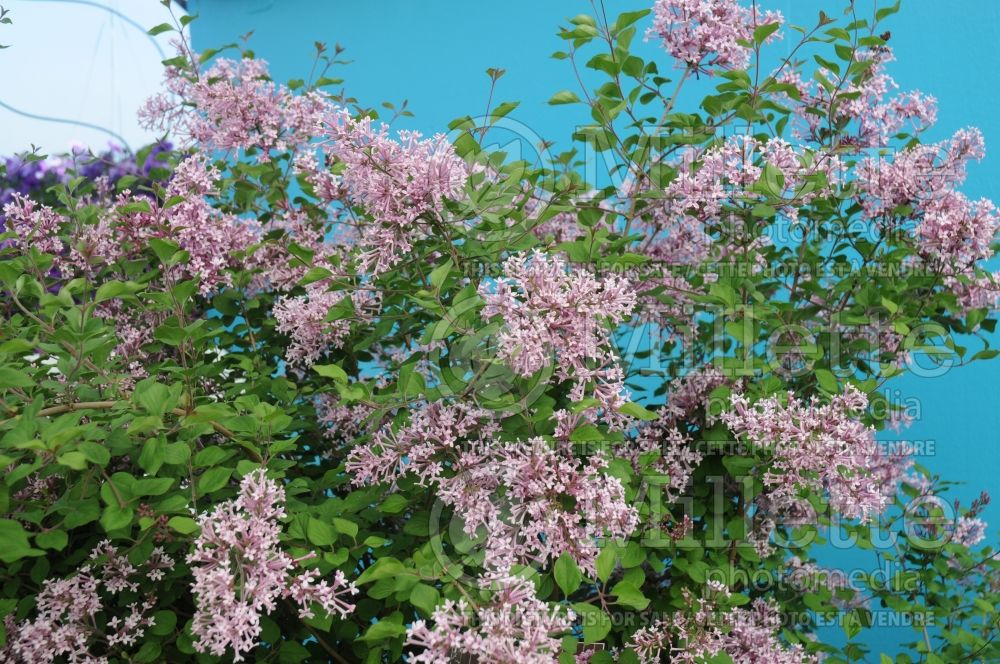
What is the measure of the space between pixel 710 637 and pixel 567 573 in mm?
349

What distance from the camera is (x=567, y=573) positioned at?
107 centimetres

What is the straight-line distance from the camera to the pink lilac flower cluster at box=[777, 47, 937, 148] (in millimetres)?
1653

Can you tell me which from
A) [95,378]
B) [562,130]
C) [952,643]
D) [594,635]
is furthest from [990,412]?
[95,378]

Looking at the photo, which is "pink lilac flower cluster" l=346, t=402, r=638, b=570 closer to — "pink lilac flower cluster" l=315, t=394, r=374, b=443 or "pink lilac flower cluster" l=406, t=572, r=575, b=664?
"pink lilac flower cluster" l=406, t=572, r=575, b=664

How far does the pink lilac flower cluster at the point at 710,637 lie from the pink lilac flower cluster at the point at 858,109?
892 millimetres

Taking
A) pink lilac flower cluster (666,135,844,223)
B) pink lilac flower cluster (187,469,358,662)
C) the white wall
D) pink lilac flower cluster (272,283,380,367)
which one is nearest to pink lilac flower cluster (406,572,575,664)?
pink lilac flower cluster (187,469,358,662)

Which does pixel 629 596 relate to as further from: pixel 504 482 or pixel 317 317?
pixel 317 317

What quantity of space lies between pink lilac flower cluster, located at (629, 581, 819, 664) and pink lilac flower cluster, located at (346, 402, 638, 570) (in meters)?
0.19

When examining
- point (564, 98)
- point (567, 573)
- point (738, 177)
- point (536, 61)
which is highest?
point (536, 61)

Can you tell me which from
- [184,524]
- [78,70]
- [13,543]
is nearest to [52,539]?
[13,543]

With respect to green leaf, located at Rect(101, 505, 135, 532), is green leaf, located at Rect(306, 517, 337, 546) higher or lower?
higher

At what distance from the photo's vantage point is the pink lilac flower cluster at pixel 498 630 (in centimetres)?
95

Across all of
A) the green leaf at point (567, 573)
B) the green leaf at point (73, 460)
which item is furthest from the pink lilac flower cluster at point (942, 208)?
the green leaf at point (73, 460)

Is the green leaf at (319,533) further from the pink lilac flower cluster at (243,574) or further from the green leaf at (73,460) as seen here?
the green leaf at (73,460)
